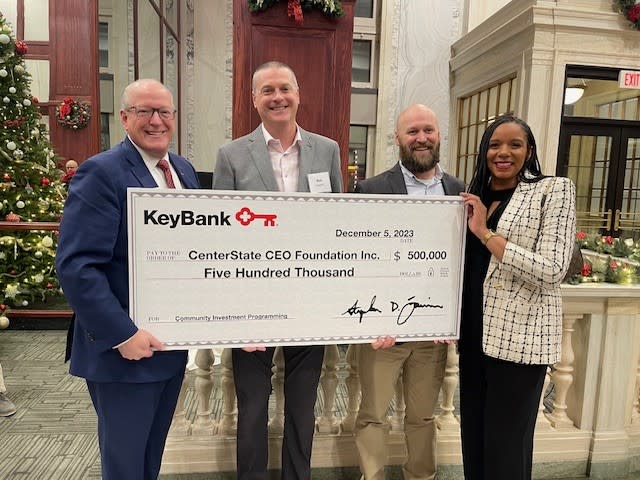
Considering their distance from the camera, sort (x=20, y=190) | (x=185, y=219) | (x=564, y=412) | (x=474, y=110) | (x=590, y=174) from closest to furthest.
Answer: (x=185, y=219), (x=564, y=412), (x=20, y=190), (x=590, y=174), (x=474, y=110)

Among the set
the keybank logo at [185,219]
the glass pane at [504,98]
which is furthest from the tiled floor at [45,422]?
the glass pane at [504,98]

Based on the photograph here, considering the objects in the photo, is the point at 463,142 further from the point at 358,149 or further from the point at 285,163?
the point at 285,163

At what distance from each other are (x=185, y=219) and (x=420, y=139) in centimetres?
96

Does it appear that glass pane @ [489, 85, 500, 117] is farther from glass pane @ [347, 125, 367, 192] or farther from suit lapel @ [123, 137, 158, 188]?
suit lapel @ [123, 137, 158, 188]

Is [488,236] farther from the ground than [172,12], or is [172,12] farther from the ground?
[172,12]

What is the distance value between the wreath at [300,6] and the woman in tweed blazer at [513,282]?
266 centimetres

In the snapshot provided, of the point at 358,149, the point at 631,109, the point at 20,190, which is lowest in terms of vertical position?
the point at 20,190

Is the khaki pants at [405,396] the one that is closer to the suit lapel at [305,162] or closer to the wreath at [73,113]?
the suit lapel at [305,162]

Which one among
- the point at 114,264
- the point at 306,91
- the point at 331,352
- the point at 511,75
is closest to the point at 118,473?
the point at 114,264

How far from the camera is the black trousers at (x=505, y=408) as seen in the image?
1610 millimetres

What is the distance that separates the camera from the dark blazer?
189cm

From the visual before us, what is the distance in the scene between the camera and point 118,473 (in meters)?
1.55

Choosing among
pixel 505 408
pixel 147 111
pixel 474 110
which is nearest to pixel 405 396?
pixel 505 408

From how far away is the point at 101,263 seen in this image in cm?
141
